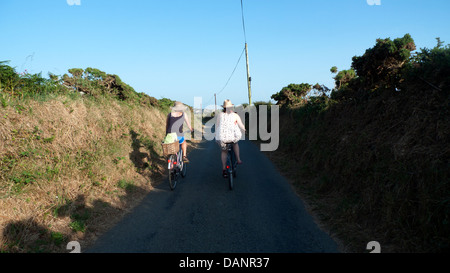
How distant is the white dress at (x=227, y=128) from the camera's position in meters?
6.80

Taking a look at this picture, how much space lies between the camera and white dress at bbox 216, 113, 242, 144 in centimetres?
680

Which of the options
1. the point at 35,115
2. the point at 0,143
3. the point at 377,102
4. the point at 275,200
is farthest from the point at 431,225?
the point at 35,115

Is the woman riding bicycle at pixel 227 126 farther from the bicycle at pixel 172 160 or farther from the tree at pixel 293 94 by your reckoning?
the tree at pixel 293 94

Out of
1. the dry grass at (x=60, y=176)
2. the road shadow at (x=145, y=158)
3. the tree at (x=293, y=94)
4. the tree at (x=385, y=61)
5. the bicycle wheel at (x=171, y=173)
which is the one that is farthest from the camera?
the tree at (x=293, y=94)

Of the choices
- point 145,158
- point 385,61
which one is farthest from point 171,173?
point 385,61

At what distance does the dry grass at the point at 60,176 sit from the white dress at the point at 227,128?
256 centimetres

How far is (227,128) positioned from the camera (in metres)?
6.85

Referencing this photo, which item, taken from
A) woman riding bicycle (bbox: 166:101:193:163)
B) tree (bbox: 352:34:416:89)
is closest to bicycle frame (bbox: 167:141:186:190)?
woman riding bicycle (bbox: 166:101:193:163)

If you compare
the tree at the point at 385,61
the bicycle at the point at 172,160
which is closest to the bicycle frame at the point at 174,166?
the bicycle at the point at 172,160

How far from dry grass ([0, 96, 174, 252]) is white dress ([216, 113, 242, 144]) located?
8.39 ft

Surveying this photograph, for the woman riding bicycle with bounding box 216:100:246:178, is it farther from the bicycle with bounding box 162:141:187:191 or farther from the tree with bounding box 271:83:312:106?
the tree with bounding box 271:83:312:106

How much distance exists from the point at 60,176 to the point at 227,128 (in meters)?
4.09

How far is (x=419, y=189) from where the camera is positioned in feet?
10.8

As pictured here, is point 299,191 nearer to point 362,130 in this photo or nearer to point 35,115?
point 362,130
